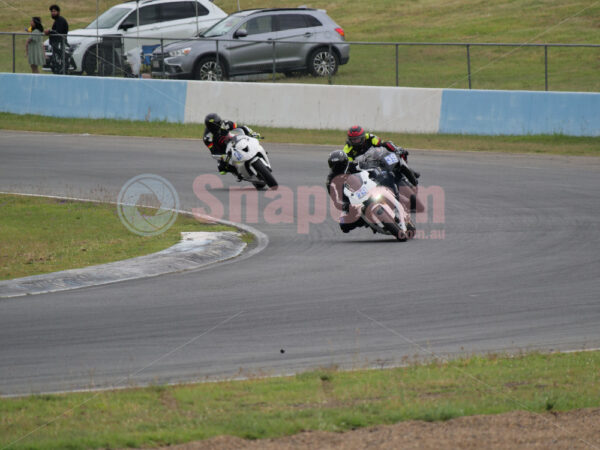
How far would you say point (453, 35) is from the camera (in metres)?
41.5

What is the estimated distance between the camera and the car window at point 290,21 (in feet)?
93.8

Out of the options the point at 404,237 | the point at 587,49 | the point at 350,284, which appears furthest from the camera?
the point at 587,49

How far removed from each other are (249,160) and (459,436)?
11314 millimetres

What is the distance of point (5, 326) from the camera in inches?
323

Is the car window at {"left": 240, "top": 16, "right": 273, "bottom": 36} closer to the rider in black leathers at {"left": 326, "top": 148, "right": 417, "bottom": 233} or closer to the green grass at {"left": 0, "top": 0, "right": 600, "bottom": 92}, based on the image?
the green grass at {"left": 0, "top": 0, "right": 600, "bottom": 92}

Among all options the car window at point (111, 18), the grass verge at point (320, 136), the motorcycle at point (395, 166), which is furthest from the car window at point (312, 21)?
the motorcycle at point (395, 166)

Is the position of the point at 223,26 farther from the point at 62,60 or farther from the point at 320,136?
the point at 320,136

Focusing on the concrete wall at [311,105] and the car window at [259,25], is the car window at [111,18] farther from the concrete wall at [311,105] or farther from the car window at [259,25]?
the car window at [259,25]

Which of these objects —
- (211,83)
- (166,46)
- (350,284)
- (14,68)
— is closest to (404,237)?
(350,284)

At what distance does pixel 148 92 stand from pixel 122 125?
3.84ft

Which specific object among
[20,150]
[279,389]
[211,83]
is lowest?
[279,389]

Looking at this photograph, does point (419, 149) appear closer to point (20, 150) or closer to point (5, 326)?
point (20, 150)

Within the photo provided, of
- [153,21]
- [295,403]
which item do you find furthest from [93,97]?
[295,403]

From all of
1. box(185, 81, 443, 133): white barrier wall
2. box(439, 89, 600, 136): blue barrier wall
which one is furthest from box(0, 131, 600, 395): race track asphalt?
box(185, 81, 443, 133): white barrier wall
